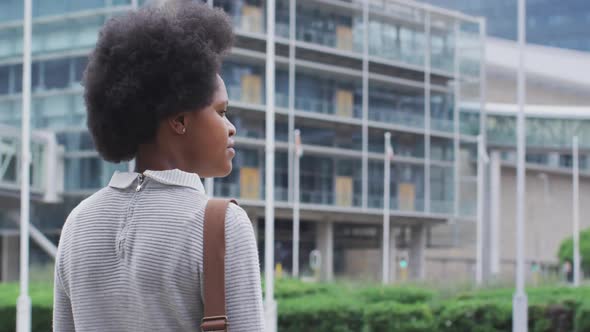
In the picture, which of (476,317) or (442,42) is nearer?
(476,317)

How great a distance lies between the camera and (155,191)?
2373mm

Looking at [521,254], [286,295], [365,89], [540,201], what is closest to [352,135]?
[365,89]

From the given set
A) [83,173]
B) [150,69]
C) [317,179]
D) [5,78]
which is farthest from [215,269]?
[317,179]

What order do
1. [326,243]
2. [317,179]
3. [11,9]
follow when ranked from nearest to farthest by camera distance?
[11,9]
[317,179]
[326,243]

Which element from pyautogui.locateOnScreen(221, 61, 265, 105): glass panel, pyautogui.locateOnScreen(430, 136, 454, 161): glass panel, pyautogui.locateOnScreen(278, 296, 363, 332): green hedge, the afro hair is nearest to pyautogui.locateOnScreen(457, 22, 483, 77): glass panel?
pyautogui.locateOnScreen(430, 136, 454, 161): glass panel

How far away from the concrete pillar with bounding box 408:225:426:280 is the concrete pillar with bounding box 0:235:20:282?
21449 mm

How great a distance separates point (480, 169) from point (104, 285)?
159ft

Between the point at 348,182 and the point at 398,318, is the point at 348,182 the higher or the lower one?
the higher one

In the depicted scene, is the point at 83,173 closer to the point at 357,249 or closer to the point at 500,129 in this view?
the point at 357,249

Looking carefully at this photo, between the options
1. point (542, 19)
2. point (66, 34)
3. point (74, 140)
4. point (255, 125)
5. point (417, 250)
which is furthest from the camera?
point (542, 19)

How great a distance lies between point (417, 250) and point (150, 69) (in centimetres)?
5711

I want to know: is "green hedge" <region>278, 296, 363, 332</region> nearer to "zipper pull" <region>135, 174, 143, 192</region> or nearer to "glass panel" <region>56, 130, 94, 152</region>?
"zipper pull" <region>135, 174, 143, 192</region>

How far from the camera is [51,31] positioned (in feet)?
142

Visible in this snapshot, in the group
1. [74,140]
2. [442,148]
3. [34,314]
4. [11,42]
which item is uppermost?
[11,42]
